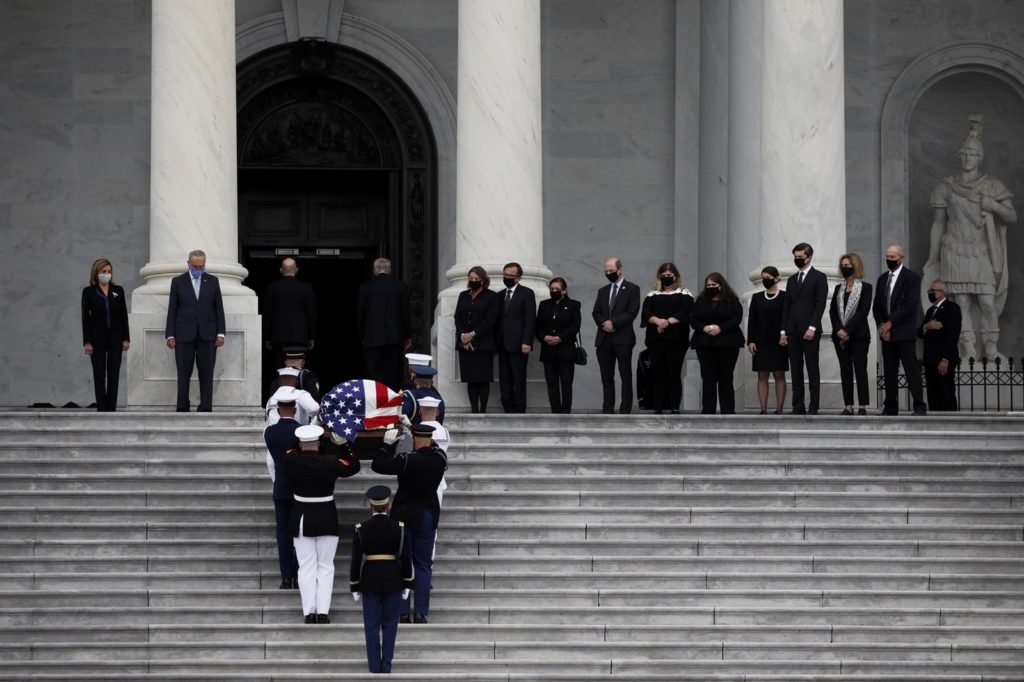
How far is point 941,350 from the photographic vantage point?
28.5 m

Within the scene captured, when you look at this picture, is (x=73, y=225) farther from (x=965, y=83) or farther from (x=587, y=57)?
(x=965, y=83)

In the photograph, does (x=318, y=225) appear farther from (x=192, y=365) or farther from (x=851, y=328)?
(x=851, y=328)

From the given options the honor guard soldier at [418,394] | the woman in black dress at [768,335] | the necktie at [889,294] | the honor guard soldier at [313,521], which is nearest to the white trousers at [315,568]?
the honor guard soldier at [313,521]

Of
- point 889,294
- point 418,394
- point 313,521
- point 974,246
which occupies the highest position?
point 974,246

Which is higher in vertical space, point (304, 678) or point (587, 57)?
point (587, 57)

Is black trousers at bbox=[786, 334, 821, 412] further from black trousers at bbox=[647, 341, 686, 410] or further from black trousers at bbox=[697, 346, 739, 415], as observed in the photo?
black trousers at bbox=[647, 341, 686, 410]

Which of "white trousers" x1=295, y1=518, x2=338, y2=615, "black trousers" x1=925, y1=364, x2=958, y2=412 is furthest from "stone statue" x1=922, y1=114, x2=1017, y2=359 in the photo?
"white trousers" x1=295, y1=518, x2=338, y2=615

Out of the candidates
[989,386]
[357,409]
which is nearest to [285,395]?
[357,409]

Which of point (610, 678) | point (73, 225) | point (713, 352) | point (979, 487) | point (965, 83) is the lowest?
point (610, 678)

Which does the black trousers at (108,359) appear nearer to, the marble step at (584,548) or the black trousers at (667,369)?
the marble step at (584,548)

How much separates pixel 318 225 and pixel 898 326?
14.7 meters

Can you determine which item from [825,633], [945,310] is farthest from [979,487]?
[945,310]

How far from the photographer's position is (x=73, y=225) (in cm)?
3569

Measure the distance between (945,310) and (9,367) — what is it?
A: 16.9 meters
